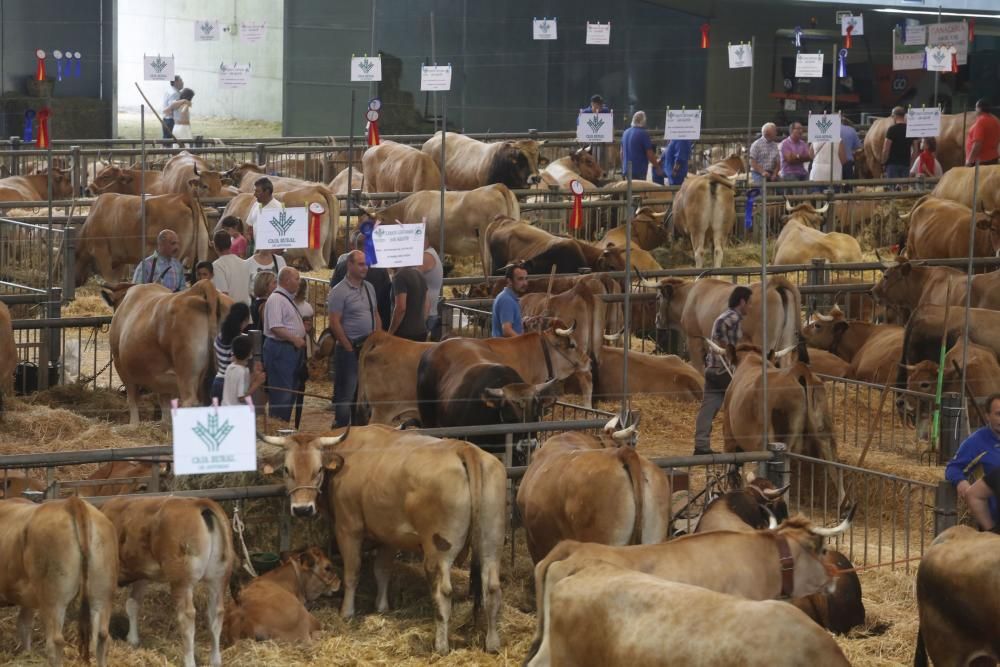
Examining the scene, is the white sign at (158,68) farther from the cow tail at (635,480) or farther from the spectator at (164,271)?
the cow tail at (635,480)

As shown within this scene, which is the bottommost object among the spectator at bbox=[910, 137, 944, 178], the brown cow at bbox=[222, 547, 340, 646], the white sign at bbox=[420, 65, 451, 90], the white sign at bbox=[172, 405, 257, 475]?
the brown cow at bbox=[222, 547, 340, 646]

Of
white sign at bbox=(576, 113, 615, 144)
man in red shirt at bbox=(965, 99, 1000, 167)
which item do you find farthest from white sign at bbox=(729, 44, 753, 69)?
white sign at bbox=(576, 113, 615, 144)

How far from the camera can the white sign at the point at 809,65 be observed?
2541 cm

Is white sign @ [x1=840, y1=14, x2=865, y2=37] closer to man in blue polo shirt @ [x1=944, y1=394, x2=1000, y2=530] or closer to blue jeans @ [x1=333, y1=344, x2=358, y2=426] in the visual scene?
blue jeans @ [x1=333, y1=344, x2=358, y2=426]

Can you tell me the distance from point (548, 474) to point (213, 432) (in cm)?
216

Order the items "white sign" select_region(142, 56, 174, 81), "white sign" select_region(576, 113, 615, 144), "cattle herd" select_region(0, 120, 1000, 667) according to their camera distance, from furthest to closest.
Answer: "white sign" select_region(142, 56, 174, 81)
"white sign" select_region(576, 113, 615, 144)
"cattle herd" select_region(0, 120, 1000, 667)

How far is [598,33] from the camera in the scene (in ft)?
95.8

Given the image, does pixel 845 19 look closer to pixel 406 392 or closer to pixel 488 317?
pixel 488 317

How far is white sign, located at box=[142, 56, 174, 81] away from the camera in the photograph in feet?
82.7

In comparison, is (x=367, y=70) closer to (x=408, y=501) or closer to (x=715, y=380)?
(x=715, y=380)

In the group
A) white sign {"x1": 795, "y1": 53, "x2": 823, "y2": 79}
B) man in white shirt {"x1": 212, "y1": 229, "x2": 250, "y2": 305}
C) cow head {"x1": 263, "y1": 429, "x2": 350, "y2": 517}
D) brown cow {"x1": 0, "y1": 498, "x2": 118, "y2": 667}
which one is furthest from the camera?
A: white sign {"x1": 795, "y1": 53, "x2": 823, "y2": 79}

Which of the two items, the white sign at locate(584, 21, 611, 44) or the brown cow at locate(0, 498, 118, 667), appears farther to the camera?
the white sign at locate(584, 21, 611, 44)

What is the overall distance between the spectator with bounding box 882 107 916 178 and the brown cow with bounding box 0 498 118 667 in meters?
18.1

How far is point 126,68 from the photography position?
95.6 feet
